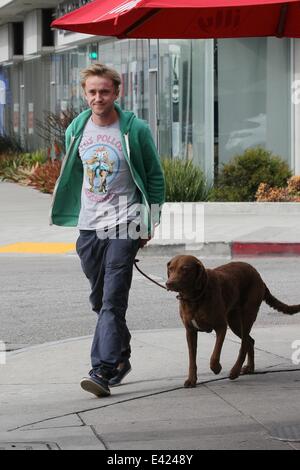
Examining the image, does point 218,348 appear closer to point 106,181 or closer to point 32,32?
point 106,181

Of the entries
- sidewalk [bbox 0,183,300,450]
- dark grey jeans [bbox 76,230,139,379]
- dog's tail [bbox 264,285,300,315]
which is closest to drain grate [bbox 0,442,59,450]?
sidewalk [bbox 0,183,300,450]

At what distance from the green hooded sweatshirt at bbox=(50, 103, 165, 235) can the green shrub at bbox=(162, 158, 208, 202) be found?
13.5 metres

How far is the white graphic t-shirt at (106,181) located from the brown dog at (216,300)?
1.52ft

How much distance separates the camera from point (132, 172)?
7.41 metres

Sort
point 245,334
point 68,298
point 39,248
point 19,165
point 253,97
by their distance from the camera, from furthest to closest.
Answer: point 19,165 → point 253,97 → point 39,248 → point 68,298 → point 245,334

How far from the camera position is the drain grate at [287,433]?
620 centimetres

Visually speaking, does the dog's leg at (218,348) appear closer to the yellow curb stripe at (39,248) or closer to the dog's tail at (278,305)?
the dog's tail at (278,305)

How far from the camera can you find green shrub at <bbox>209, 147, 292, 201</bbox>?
2153cm

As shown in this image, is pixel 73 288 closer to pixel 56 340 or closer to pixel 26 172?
pixel 56 340

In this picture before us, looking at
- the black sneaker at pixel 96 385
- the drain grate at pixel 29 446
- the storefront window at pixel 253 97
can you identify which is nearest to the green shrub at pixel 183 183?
the storefront window at pixel 253 97

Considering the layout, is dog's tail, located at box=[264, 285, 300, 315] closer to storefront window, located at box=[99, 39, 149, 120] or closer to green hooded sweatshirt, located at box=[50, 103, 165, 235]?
green hooded sweatshirt, located at box=[50, 103, 165, 235]

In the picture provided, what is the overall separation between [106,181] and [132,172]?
0.58 feet

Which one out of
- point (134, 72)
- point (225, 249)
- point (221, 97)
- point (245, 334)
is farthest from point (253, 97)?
point (245, 334)

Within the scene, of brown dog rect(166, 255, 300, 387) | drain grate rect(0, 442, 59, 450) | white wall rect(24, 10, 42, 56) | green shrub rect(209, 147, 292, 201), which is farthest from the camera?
white wall rect(24, 10, 42, 56)
